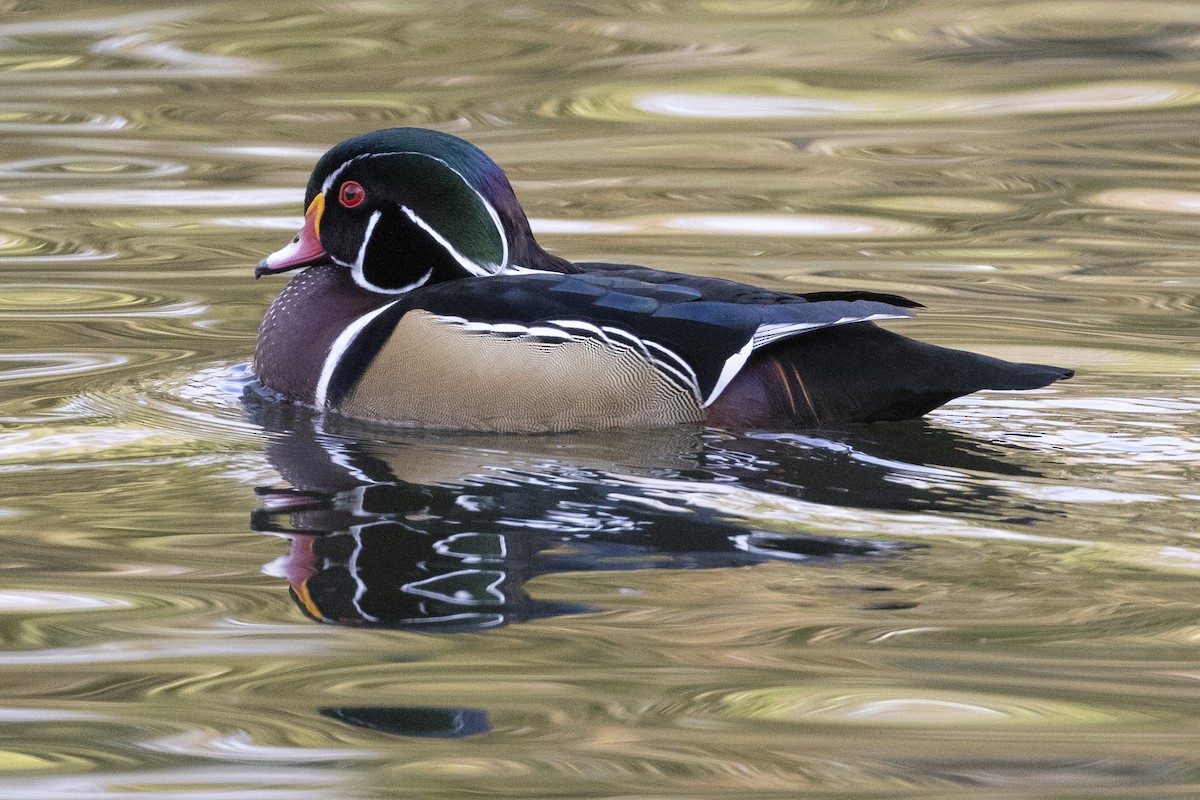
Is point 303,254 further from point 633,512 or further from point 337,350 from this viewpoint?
point 633,512

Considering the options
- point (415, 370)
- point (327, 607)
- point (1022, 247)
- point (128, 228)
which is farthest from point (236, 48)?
point (327, 607)

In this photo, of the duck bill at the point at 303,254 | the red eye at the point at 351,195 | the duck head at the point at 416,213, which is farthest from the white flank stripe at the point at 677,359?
the duck bill at the point at 303,254

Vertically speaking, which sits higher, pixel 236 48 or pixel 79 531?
pixel 236 48

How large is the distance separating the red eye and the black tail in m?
1.37

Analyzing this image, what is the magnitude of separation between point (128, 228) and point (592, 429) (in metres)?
4.48

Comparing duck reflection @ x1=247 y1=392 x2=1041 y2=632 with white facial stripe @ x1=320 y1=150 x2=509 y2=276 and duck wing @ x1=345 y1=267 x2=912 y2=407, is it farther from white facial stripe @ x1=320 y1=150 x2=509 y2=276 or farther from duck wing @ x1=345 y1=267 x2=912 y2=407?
white facial stripe @ x1=320 y1=150 x2=509 y2=276

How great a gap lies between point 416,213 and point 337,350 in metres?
0.51

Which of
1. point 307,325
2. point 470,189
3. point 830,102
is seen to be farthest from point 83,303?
point 830,102

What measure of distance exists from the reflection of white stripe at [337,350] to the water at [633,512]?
0.13 meters

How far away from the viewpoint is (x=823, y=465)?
217 inches

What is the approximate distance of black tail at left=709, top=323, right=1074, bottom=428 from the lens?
577 cm

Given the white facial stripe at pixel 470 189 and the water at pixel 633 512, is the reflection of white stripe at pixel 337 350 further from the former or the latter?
the white facial stripe at pixel 470 189

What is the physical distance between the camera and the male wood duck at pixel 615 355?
5719 millimetres

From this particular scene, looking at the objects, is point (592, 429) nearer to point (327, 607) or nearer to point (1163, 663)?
point (327, 607)
